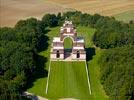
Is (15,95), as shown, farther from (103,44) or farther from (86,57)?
(103,44)

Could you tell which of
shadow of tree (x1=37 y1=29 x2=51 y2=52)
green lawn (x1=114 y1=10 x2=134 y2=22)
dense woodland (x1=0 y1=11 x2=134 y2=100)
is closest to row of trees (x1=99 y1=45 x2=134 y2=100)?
dense woodland (x1=0 y1=11 x2=134 y2=100)

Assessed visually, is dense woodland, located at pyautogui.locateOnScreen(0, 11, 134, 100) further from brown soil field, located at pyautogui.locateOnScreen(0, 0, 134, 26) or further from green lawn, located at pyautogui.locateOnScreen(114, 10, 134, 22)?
brown soil field, located at pyautogui.locateOnScreen(0, 0, 134, 26)

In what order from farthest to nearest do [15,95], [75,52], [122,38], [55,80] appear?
[122,38] → [75,52] → [55,80] → [15,95]

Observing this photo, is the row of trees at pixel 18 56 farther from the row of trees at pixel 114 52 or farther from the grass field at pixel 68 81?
the row of trees at pixel 114 52

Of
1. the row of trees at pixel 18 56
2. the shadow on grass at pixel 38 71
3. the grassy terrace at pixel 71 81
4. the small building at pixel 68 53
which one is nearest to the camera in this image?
the row of trees at pixel 18 56

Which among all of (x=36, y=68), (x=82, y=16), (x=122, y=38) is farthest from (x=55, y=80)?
(x=82, y=16)

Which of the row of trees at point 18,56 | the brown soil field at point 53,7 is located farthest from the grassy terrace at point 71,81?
the brown soil field at point 53,7
